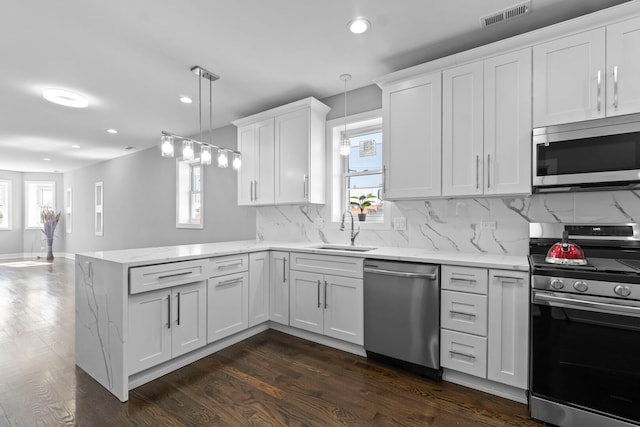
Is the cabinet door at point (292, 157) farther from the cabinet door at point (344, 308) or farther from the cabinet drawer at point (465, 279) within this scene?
the cabinet drawer at point (465, 279)

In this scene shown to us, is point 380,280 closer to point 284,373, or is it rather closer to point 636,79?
point 284,373

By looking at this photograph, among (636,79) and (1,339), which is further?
(1,339)

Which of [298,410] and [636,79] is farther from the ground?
[636,79]

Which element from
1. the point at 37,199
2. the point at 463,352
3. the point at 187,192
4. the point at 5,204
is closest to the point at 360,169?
the point at 463,352

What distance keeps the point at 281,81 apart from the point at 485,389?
3221 mm

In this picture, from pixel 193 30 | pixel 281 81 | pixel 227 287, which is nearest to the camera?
pixel 193 30

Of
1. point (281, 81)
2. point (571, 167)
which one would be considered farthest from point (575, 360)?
point (281, 81)

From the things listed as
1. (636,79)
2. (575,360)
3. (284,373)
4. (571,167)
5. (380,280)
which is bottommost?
(284,373)

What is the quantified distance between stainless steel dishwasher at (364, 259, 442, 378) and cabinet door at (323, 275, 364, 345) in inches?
3.4

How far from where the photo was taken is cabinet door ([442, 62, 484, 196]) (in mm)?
2398

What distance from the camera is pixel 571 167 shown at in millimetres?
2051

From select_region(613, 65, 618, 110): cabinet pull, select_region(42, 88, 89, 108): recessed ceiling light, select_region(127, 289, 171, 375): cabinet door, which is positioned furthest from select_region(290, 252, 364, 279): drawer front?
select_region(42, 88, 89, 108): recessed ceiling light

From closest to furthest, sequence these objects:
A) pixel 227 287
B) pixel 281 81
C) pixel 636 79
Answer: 1. pixel 636 79
2. pixel 227 287
3. pixel 281 81

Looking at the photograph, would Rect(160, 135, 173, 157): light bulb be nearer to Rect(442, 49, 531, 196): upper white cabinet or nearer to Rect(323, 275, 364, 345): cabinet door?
Rect(323, 275, 364, 345): cabinet door
